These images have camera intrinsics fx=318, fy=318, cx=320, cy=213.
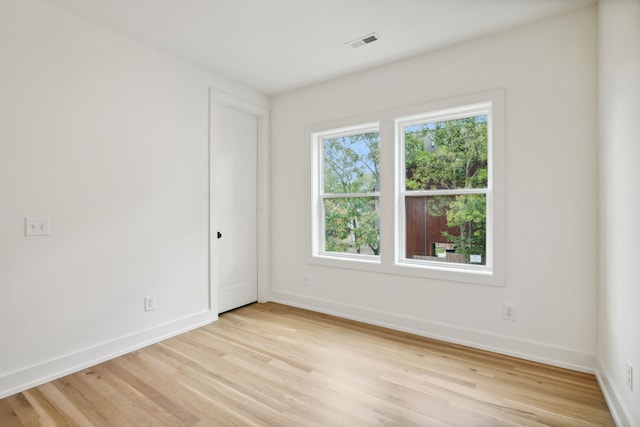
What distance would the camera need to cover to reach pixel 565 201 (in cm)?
236

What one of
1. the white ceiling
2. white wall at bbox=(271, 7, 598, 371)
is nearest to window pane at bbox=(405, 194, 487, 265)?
white wall at bbox=(271, 7, 598, 371)

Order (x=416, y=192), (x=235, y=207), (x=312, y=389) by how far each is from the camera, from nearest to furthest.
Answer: (x=312, y=389), (x=416, y=192), (x=235, y=207)

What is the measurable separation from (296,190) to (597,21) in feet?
9.71

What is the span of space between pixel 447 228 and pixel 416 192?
445 mm

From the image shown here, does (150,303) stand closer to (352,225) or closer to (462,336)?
(352,225)

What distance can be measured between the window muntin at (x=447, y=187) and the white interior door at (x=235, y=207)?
6.00 ft

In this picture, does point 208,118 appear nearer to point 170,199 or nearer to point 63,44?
point 170,199

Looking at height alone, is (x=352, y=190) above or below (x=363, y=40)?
below

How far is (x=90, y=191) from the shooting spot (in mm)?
2438

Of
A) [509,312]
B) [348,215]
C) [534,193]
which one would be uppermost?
[534,193]

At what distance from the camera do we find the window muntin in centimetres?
280

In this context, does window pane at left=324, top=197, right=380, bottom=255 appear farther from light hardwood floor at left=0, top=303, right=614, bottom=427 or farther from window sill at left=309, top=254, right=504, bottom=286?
light hardwood floor at left=0, top=303, right=614, bottom=427

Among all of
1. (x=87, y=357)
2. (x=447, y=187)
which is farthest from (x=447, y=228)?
(x=87, y=357)

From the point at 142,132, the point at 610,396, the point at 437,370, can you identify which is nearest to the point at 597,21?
the point at 610,396
